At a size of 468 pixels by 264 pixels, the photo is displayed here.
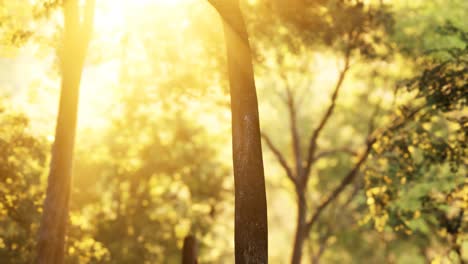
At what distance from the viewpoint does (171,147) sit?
1496 inches

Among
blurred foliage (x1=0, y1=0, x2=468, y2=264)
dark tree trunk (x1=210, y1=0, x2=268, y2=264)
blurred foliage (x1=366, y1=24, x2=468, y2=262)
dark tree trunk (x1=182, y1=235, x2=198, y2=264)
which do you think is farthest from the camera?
blurred foliage (x1=0, y1=0, x2=468, y2=264)

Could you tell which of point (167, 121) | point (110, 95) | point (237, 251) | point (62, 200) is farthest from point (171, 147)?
point (237, 251)

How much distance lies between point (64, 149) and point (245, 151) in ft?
22.6

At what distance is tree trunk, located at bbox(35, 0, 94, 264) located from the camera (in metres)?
17.2

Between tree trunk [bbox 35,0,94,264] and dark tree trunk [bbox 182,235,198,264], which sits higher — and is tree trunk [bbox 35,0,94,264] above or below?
above

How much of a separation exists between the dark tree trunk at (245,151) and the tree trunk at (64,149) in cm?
647

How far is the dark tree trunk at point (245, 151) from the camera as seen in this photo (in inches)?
468

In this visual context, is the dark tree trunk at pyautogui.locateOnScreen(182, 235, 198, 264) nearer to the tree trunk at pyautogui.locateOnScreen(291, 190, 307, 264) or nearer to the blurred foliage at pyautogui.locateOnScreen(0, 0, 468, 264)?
the blurred foliage at pyautogui.locateOnScreen(0, 0, 468, 264)

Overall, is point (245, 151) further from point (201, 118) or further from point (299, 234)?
point (201, 118)

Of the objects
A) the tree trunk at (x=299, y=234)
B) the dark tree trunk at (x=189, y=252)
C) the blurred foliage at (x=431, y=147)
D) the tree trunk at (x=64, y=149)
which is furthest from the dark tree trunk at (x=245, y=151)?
the tree trunk at (x=299, y=234)

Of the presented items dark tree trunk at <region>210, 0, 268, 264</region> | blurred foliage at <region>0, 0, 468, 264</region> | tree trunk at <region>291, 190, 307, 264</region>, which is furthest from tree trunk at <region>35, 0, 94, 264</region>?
tree trunk at <region>291, 190, 307, 264</region>

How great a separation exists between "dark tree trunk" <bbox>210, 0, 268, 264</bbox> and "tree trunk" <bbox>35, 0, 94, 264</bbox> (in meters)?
6.47

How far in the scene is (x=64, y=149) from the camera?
57.7 ft

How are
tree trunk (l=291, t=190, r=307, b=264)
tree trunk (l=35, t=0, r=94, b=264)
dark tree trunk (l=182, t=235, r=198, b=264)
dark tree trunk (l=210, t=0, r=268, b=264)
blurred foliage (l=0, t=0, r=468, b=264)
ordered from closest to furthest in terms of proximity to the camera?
dark tree trunk (l=210, t=0, r=268, b=264) → dark tree trunk (l=182, t=235, r=198, b=264) → tree trunk (l=35, t=0, r=94, b=264) → blurred foliage (l=0, t=0, r=468, b=264) → tree trunk (l=291, t=190, r=307, b=264)
